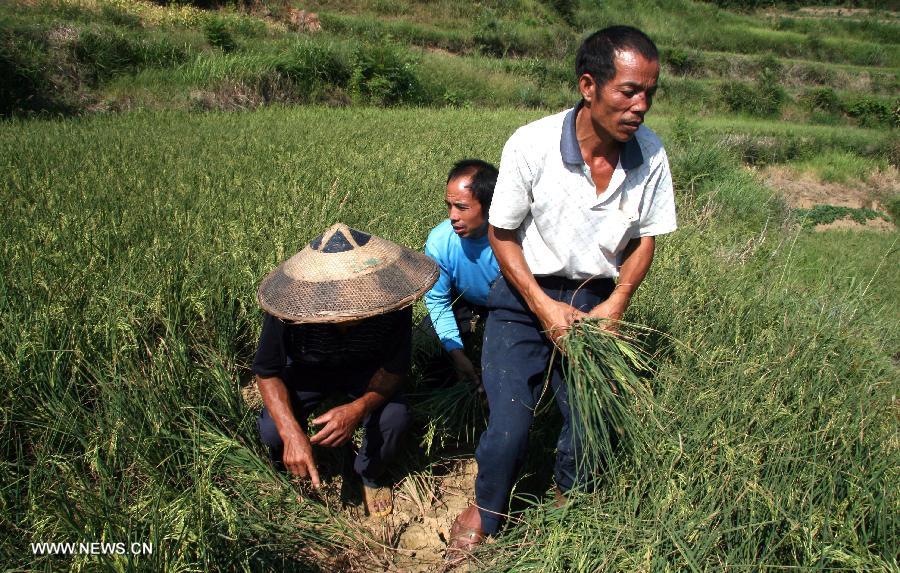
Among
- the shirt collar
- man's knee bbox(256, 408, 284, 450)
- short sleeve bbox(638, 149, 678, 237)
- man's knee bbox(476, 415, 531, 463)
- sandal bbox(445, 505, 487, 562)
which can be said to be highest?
the shirt collar

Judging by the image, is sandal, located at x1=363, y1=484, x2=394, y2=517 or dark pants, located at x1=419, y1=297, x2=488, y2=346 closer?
sandal, located at x1=363, y1=484, x2=394, y2=517

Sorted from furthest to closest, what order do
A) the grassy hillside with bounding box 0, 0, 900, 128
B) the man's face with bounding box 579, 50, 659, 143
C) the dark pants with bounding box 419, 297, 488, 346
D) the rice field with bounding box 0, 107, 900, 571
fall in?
the grassy hillside with bounding box 0, 0, 900, 128 → the dark pants with bounding box 419, 297, 488, 346 → the man's face with bounding box 579, 50, 659, 143 → the rice field with bounding box 0, 107, 900, 571

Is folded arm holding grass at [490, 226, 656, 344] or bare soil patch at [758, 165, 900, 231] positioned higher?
folded arm holding grass at [490, 226, 656, 344]

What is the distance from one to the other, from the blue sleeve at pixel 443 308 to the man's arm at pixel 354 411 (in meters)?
0.38

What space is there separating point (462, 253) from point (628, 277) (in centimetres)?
81

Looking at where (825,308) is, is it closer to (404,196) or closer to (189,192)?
(404,196)

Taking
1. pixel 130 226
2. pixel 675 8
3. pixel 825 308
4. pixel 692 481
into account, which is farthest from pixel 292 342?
pixel 675 8

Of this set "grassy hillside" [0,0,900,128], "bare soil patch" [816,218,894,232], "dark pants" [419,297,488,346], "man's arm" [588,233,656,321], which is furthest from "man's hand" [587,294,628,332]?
"bare soil patch" [816,218,894,232]

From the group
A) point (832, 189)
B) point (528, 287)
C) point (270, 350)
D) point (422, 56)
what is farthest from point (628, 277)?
point (422, 56)

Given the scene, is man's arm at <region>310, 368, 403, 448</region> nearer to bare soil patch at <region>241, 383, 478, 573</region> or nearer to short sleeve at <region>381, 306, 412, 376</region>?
short sleeve at <region>381, 306, 412, 376</region>

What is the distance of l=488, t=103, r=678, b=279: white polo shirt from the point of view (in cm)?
199

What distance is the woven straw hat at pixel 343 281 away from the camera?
195cm

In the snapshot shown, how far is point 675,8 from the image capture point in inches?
1049

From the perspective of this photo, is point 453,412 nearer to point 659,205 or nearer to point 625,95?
point 659,205
